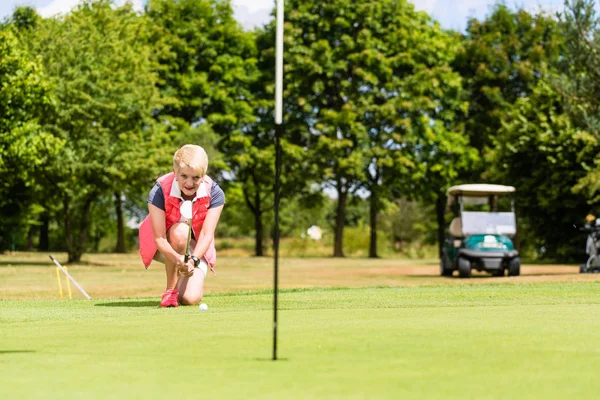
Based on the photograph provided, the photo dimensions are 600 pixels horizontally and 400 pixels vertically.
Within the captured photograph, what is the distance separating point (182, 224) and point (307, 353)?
5.61 m

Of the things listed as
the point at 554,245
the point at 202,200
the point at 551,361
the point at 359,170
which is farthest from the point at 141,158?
the point at 551,361

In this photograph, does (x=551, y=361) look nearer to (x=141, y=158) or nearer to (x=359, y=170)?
(x=141, y=158)

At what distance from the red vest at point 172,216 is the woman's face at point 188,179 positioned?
0.16 metres

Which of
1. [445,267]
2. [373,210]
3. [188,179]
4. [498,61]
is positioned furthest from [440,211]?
[188,179]

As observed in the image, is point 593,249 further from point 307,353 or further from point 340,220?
point 340,220

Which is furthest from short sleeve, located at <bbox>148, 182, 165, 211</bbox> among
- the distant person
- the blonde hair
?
the blonde hair

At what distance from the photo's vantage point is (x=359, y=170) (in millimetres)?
55344

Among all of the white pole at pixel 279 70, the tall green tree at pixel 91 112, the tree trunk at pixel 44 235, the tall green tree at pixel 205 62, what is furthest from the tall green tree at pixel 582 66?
the tree trunk at pixel 44 235

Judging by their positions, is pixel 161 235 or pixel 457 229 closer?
pixel 161 235

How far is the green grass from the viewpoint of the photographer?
5816 millimetres

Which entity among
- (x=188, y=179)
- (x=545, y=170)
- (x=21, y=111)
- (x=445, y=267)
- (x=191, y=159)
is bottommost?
(x=445, y=267)

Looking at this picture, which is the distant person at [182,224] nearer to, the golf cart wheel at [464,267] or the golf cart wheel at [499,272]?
the golf cart wheel at [464,267]

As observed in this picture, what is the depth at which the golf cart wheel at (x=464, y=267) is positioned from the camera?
29.8 m

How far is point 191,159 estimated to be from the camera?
1229cm
